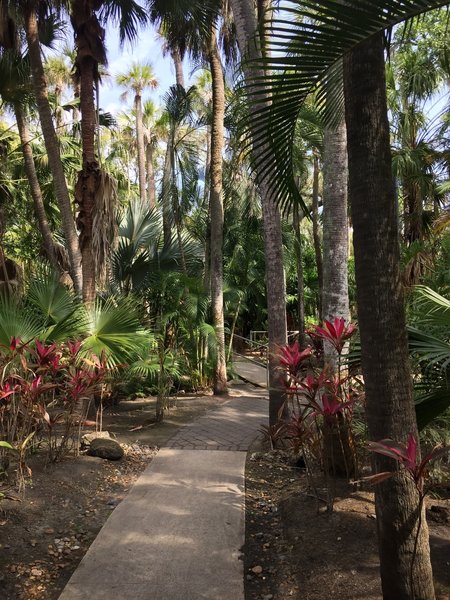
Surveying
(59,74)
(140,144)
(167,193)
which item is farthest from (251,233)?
(59,74)

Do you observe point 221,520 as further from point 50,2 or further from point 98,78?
point 50,2

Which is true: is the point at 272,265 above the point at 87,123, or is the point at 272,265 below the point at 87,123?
below

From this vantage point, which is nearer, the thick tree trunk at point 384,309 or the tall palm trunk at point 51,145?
the thick tree trunk at point 384,309

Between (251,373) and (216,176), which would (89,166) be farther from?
(251,373)

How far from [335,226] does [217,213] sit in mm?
6001

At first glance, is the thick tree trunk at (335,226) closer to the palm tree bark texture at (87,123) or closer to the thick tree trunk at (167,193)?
the palm tree bark texture at (87,123)

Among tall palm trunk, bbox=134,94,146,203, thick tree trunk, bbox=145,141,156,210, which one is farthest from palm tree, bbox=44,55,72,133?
thick tree trunk, bbox=145,141,156,210

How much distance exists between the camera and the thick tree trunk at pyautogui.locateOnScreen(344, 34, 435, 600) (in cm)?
241

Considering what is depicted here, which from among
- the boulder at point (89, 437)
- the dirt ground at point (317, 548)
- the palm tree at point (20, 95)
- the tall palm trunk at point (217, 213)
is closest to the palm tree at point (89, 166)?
the palm tree at point (20, 95)

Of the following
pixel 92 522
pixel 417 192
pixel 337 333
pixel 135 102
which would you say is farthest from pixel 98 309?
pixel 135 102

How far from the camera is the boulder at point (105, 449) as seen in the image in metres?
5.81

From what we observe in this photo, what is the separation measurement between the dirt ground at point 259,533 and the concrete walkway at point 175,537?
144mm

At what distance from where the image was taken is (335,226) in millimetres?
5262

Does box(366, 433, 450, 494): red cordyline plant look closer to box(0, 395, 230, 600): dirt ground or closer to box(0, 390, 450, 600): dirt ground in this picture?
box(0, 390, 450, 600): dirt ground
